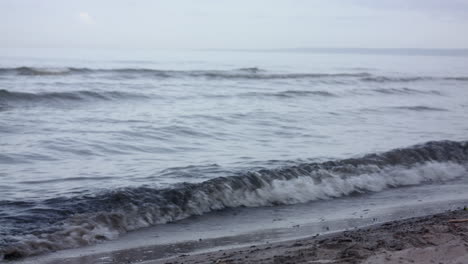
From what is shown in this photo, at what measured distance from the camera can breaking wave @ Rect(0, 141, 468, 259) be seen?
5535 mm

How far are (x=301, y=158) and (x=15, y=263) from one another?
17.6ft

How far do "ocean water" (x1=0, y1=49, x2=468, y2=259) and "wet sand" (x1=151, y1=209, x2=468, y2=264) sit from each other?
64.1 inches

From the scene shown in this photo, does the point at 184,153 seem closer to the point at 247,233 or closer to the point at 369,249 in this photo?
the point at 247,233

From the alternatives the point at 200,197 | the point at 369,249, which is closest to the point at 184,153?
the point at 200,197

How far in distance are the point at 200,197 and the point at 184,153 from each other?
2722 mm

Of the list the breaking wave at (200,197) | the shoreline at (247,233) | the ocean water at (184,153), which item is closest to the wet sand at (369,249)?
the shoreline at (247,233)

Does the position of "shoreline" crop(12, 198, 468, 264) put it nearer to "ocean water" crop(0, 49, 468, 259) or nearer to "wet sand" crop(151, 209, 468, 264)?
"wet sand" crop(151, 209, 468, 264)

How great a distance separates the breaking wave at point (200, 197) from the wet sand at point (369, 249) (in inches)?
50.7

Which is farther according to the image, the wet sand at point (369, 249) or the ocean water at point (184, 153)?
the ocean water at point (184, 153)

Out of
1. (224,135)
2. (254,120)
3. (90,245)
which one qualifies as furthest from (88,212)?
(254,120)

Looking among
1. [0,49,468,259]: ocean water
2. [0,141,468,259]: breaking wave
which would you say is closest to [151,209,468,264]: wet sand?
[0,141,468,259]: breaking wave

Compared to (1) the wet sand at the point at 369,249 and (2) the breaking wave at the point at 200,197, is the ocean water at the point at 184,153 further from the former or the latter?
(1) the wet sand at the point at 369,249

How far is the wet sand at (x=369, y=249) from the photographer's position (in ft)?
14.2

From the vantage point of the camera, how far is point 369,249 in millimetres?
4582
